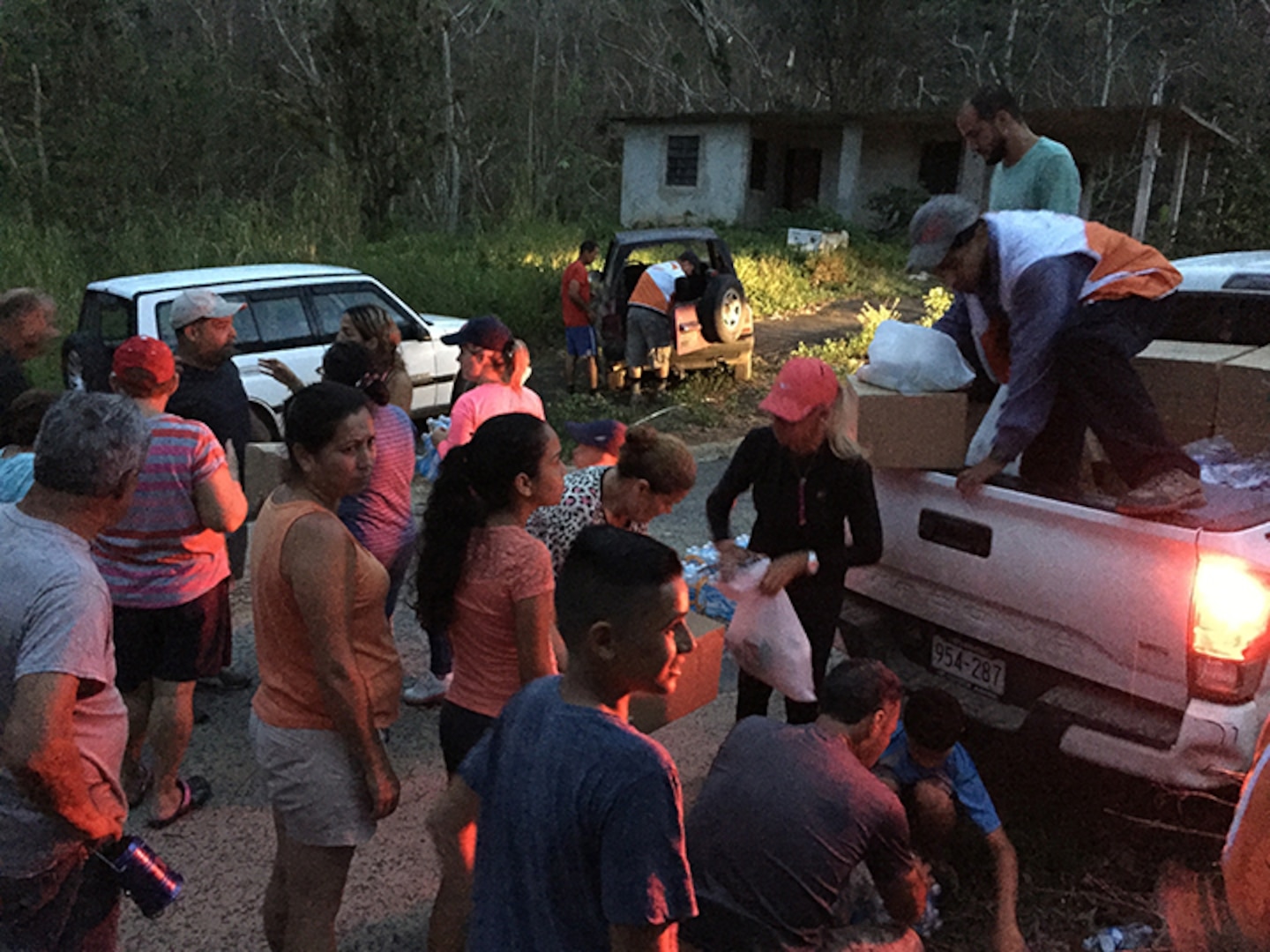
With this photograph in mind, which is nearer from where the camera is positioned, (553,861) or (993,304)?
(553,861)

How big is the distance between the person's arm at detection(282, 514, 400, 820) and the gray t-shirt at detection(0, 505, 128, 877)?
0.40 m

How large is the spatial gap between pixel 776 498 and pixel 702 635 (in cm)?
62

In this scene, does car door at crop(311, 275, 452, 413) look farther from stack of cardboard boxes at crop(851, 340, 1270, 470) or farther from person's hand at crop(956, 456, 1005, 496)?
person's hand at crop(956, 456, 1005, 496)

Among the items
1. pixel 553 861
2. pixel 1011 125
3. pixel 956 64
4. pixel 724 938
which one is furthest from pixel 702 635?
pixel 956 64

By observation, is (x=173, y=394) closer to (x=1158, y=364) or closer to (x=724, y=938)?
(x=724, y=938)

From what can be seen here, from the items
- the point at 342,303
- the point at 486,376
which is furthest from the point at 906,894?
the point at 342,303

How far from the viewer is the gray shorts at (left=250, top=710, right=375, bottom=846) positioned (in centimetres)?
241

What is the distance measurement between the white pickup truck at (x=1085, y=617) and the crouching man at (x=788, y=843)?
1.00m

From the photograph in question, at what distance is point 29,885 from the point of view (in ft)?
6.84

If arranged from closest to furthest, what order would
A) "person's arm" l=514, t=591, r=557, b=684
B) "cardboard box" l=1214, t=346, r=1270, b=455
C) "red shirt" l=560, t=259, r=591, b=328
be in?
"person's arm" l=514, t=591, r=557, b=684 → "cardboard box" l=1214, t=346, r=1270, b=455 → "red shirt" l=560, t=259, r=591, b=328

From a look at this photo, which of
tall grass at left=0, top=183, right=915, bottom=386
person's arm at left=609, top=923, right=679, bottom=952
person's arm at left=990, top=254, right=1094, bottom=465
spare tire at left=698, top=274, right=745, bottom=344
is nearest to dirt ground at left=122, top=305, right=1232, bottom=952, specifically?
person's arm at left=990, top=254, right=1094, bottom=465

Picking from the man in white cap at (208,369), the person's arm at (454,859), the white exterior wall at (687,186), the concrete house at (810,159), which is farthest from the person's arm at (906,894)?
the white exterior wall at (687,186)

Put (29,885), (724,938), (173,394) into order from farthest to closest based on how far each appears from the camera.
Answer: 1. (173,394)
2. (724,938)
3. (29,885)

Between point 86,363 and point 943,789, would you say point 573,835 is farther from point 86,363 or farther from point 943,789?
point 86,363
